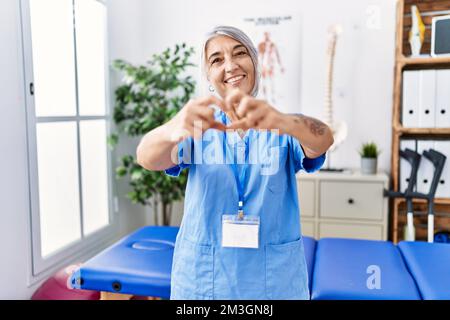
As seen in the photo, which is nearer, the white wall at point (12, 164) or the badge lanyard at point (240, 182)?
the badge lanyard at point (240, 182)

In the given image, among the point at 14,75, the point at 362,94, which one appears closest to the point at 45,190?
the point at 14,75

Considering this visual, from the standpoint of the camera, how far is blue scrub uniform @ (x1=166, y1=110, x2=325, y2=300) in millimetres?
961

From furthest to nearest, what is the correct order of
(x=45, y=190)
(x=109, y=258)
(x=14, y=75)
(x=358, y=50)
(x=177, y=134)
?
1. (x=358, y=50)
2. (x=45, y=190)
3. (x=14, y=75)
4. (x=109, y=258)
5. (x=177, y=134)

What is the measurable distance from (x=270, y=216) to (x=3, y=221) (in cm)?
146

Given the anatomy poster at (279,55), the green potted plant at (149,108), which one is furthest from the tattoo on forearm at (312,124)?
the anatomy poster at (279,55)

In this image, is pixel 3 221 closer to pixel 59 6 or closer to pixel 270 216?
pixel 59 6

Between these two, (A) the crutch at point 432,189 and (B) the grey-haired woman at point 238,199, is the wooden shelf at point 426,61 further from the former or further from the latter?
(B) the grey-haired woman at point 238,199

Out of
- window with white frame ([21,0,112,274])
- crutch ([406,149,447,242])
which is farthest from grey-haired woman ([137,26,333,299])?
crutch ([406,149,447,242])

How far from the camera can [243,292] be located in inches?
38.8

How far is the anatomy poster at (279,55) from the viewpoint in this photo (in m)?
3.03

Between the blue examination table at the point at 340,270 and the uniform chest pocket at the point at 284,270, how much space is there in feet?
1.47

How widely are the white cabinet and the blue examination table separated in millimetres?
685

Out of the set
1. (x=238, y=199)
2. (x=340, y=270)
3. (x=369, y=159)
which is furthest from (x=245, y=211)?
(x=369, y=159)

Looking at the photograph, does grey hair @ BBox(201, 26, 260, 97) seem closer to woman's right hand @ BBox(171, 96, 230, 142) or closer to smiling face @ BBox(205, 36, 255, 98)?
smiling face @ BBox(205, 36, 255, 98)
